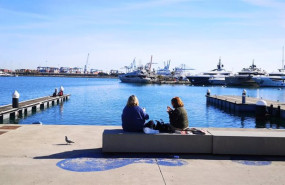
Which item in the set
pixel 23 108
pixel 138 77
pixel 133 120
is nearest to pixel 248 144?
pixel 133 120

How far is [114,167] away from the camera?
7141 mm

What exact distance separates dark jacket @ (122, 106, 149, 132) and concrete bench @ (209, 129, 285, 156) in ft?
5.93

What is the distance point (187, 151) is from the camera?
8.36m

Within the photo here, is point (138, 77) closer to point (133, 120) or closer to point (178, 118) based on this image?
point (178, 118)

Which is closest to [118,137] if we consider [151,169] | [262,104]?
[151,169]

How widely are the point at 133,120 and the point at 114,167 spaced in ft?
5.09

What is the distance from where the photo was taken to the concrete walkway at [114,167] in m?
6.37

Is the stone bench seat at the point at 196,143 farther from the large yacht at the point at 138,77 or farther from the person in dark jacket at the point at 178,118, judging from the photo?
Result: the large yacht at the point at 138,77

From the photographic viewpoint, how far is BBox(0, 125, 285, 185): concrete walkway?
20.9 feet

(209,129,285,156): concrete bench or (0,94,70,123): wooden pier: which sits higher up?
(209,129,285,156): concrete bench

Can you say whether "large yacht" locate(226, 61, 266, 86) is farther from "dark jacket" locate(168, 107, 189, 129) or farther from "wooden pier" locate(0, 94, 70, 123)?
"dark jacket" locate(168, 107, 189, 129)

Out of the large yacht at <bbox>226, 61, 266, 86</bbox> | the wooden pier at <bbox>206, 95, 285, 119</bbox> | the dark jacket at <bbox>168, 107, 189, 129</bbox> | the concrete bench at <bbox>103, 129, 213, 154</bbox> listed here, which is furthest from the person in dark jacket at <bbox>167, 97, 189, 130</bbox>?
the large yacht at <bbox>226, 61, 266, 86</bbox>

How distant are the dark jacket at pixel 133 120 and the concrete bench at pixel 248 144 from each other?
5.93ft

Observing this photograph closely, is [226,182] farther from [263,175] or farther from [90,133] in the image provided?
[90,133]
